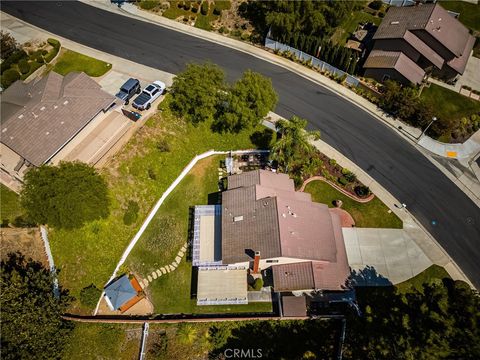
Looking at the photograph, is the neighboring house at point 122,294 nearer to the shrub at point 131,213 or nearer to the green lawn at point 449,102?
the shrub at point 131,213

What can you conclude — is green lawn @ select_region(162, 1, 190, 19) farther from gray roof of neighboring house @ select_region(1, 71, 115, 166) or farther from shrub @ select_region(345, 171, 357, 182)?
shrub @ select_region(345, 171, 357, 182)

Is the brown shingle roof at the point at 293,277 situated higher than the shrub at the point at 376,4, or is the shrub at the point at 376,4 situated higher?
the shrub at the point at 376,4

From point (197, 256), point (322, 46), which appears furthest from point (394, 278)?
point (322, 46)

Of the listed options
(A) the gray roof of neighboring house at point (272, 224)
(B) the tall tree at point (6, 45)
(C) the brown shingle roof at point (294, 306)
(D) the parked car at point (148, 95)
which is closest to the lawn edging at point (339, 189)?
(A) the gray roof of neighboring house at point (272, 224)

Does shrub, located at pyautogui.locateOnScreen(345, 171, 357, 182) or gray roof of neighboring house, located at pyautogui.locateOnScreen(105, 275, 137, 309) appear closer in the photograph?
gray roof of neighboring house, located at pyautogui.locateOnScreen(105, 275, 137, 309)

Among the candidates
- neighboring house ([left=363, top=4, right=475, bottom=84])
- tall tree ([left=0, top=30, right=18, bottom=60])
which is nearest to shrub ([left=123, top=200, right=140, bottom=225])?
tall tree ([left=0, top=30, right=18, bottom=60])

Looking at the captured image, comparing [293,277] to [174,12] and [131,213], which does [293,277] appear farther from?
[174,12]
